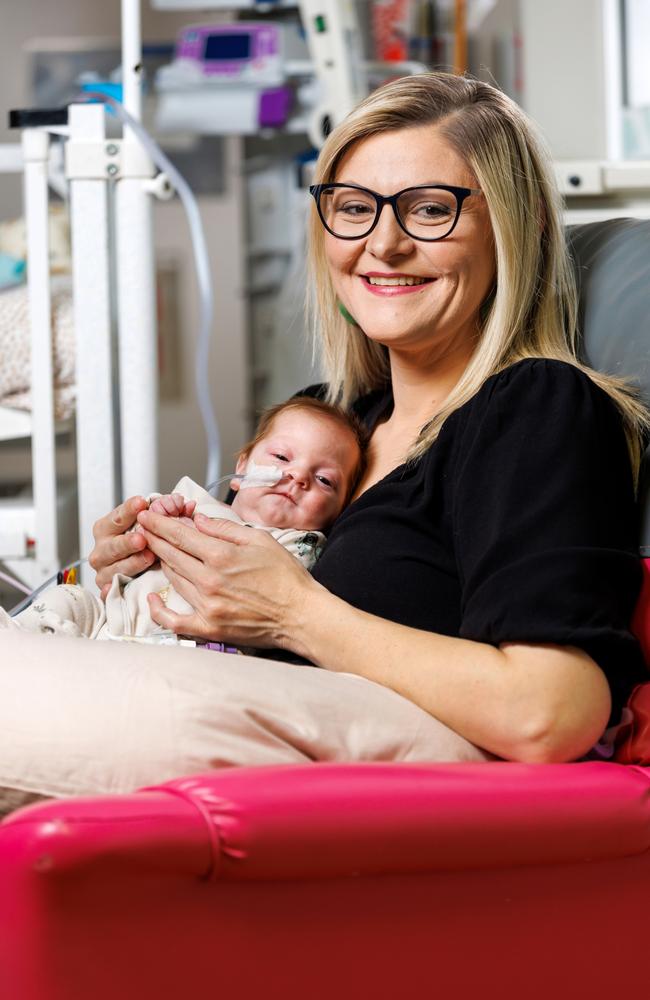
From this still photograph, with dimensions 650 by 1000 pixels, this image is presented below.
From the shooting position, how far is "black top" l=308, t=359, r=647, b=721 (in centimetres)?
114

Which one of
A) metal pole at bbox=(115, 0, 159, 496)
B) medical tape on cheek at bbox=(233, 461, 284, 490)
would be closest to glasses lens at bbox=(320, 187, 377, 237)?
medical tape on cheek at bbox=(233, 461, 284, 490)

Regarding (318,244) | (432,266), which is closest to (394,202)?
(432,266)

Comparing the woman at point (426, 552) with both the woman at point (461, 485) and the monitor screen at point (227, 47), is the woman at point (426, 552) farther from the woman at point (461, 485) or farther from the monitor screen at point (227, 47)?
the monitor screen at point (227, 47)

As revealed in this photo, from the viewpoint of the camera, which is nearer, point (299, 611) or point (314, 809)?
point (314, 809)

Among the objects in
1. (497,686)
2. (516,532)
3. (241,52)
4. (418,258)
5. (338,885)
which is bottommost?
(338,885)

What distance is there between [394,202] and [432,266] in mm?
87

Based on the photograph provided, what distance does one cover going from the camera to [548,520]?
1.17m

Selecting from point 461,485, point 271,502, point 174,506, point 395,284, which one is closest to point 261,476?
point 271,502

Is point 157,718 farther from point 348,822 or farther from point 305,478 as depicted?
point 305,478

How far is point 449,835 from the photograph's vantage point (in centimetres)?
103

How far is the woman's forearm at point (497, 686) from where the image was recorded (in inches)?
44.4

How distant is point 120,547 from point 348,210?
51 centimetres

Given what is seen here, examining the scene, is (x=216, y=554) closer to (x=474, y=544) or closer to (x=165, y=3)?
(x=474, y=544)

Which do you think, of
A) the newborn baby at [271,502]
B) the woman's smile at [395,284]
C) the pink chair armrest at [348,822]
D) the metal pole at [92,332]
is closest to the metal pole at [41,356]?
the metal pole at [92,332]
